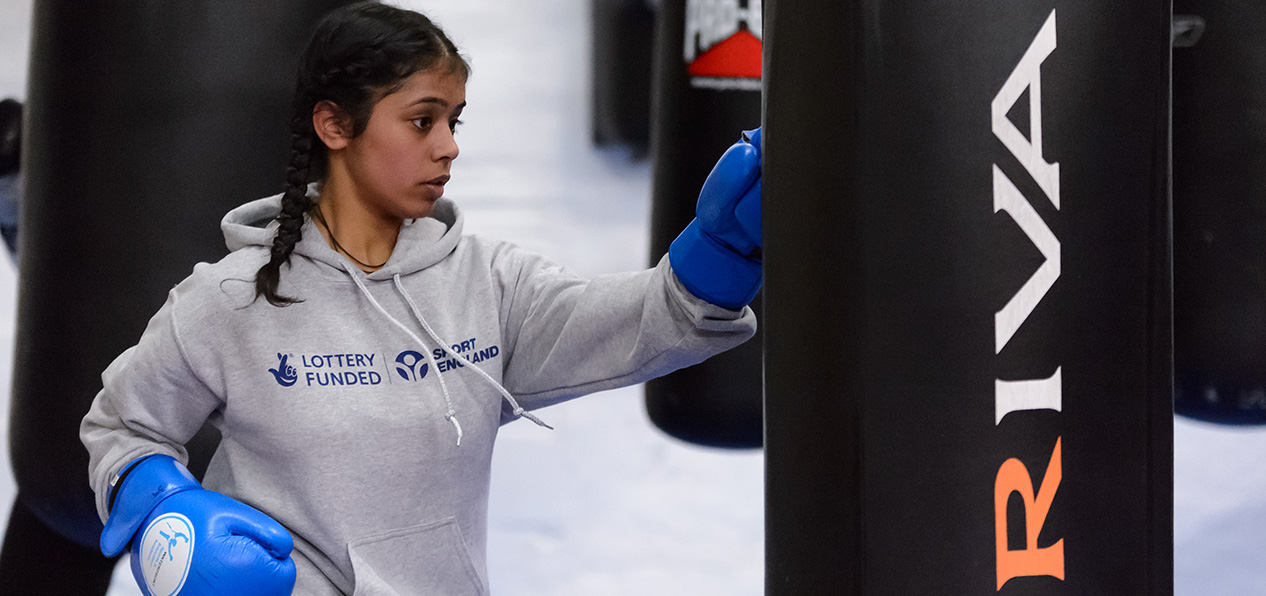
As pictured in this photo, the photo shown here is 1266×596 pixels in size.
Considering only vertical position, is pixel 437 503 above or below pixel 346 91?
below

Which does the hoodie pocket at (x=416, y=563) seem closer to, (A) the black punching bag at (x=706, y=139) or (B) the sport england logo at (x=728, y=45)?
(A) the black punching bag at (x=706, y=139)

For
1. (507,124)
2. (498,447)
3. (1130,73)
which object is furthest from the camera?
(507,124)

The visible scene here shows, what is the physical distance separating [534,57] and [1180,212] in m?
2.23

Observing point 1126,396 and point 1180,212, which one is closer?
point 1126,396

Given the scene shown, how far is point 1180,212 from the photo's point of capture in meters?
1.70

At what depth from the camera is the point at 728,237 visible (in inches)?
37.9

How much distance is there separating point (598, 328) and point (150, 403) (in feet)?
1.32

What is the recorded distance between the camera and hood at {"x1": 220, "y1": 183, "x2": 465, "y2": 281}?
1.10 meters

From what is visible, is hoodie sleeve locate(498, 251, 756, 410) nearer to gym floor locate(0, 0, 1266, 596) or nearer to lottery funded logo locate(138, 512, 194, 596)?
lottery funded logo locate(138, 512, 194, 596)

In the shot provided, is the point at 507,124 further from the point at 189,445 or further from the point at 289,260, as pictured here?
the point at 289,260

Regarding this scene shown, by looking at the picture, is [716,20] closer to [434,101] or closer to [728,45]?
[728,45]

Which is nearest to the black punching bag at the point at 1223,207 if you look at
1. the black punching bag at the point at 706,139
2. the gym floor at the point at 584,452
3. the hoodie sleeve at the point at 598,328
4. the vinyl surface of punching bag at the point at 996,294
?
the gym floor at the point at 584,452

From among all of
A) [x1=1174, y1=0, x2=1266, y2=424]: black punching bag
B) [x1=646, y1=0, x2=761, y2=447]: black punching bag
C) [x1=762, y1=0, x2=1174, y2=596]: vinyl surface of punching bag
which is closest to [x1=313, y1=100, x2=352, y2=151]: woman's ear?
[x1=762, y1=0, x2=1174, y2=596]: vinyl surface of punching bag

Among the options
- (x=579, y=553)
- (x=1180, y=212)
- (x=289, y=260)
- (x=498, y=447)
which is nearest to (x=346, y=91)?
(x=289, y=260)
